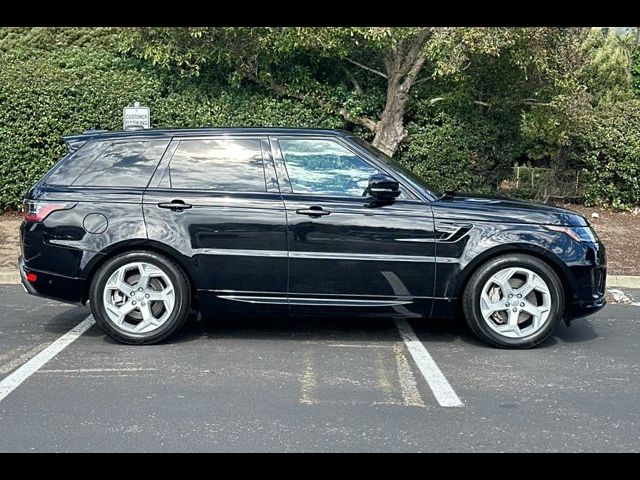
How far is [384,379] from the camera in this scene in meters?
5.39

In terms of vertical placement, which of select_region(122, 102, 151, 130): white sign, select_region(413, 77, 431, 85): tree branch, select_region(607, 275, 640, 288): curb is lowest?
select_region(607, 275, 640, 288): curb

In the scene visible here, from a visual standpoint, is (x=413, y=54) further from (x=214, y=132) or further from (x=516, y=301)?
(x=516, y=301)

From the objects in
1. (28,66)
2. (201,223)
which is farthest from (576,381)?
(28,66)

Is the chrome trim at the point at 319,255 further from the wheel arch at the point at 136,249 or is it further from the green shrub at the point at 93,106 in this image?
the green shrub at the point at 93,106

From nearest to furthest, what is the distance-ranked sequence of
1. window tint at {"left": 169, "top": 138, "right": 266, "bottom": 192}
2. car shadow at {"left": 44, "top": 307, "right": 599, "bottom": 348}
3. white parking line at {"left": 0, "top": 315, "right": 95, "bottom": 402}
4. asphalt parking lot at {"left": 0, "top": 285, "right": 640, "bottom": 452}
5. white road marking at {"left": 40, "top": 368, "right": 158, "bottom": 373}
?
asphalt parking lot at {"left": 0, "top": 285, "right": 640, "bottom": 452} < white parking line at {"left": 0, "top": 315, "right": 95, "bottom": 402} < white road marking at {"left": 40, "top": 368, "right": 158, "bottom": 373} < window tint at {"left": 169, "top": 138, "right": 266, "bottom": 192} < car shadow at {"left": 44, "top": 307, "right": 599, "bottom": 348}

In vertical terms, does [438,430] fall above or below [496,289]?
below

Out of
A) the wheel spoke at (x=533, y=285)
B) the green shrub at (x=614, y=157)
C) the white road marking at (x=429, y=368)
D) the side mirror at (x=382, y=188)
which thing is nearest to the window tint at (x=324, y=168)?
the side mirror at (x=382, y=188)

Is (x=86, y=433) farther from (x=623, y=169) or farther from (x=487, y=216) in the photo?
(x=623, y=169)

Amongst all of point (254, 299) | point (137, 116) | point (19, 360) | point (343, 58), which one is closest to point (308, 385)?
point (254, 299)

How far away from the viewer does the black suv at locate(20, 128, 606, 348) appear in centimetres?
604

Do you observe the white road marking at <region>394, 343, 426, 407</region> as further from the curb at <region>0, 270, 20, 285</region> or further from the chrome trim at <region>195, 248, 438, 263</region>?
the curb at <region>0, 270, 20, 285</region>

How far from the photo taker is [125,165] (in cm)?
635

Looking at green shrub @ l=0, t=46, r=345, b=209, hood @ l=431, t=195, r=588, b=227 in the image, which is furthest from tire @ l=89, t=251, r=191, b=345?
green shrub @ l=0, t=46, r=345, b=209
